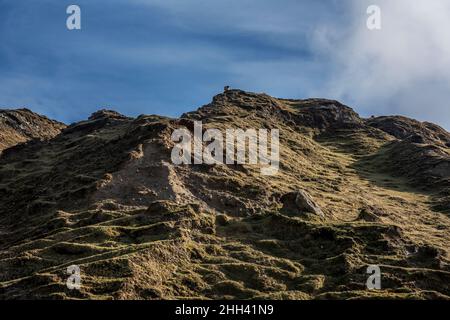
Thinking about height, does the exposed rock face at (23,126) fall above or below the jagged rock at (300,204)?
above

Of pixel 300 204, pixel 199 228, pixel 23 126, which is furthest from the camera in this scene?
pixel 23 126

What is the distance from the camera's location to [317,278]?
45.5 m

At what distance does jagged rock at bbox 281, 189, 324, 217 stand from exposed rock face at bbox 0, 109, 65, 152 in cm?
9335

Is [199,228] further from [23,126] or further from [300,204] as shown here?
[23,126]

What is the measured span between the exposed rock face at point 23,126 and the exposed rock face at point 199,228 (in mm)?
45142

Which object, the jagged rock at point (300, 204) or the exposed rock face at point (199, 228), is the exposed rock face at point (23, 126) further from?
the jagged rock at point (300, 204)

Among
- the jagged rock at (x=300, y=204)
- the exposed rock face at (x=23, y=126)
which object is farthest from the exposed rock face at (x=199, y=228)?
the exposed rock face at (x=23, y=126)

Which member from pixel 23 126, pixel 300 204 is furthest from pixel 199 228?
pixel 23 126

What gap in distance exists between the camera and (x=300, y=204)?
59.0 metres

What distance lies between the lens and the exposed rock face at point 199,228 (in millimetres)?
42906

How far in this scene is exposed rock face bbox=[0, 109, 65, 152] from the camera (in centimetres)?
14304

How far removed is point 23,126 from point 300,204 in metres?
116

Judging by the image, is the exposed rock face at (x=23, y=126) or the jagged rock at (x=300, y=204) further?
the exposed rock face at (x=23, y=126)
